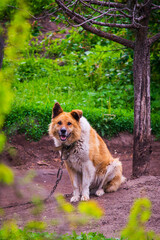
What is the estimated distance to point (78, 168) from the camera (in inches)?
231

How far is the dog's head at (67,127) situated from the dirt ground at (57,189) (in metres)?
0.81

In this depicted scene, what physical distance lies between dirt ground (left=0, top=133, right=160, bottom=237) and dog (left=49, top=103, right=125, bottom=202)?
281 mm

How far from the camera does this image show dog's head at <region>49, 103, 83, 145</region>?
5719mm

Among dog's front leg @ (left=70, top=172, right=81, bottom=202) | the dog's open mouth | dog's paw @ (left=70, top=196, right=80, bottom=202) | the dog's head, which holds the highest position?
the dog's head

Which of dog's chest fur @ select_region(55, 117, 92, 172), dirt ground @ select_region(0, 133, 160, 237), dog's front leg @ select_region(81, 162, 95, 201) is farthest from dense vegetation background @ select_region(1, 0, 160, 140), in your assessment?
dog's front leg @ select_region(81, 162, 95, 201)

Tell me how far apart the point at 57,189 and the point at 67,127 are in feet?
6.36

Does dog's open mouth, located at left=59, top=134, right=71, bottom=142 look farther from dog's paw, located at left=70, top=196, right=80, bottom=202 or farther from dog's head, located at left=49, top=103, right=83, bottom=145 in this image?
dog's paw, located at left=70, top=196, right=80, bottom=202

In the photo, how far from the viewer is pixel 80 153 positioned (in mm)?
5785

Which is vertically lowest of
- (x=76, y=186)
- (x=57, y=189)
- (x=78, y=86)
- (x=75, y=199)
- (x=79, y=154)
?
(x=57, y=189)

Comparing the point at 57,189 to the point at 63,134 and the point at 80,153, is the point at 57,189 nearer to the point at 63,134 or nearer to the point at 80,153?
the point at 80,153

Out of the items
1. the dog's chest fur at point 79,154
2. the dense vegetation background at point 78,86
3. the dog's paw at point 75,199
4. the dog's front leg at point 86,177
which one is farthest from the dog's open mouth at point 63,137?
the dense vegetation background at point 78,86

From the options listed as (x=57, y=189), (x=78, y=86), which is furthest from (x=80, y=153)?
(x=78, y=86)

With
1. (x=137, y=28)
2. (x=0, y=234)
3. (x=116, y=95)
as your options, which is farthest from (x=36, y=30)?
(x=0, y=234)

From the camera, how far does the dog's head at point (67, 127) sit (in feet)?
18.8
